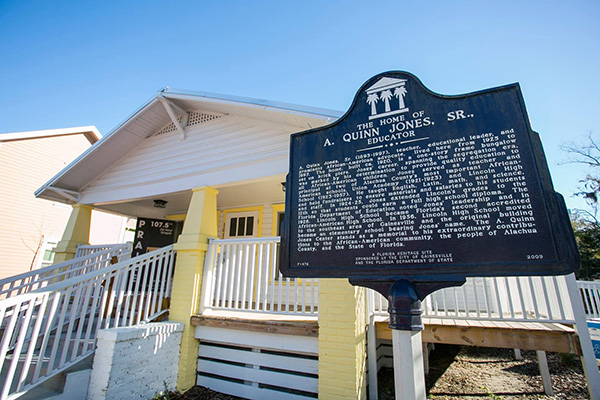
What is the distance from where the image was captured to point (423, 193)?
2414 millimetres

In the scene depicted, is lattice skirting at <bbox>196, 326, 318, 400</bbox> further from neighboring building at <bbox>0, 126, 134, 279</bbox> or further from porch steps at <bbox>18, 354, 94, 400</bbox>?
neighboring building at <bbox>0, 126, 134, 279</bbox>

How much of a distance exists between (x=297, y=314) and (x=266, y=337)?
0.62m

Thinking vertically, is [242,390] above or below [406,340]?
below

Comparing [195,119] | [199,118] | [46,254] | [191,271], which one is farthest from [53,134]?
[191,271]

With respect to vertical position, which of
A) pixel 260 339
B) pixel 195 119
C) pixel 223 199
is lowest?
pixel 260 339

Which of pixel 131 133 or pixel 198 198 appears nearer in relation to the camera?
pixel 198 198

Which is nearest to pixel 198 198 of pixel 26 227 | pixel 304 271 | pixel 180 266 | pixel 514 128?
pixel 180 266

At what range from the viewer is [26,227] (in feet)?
44.2

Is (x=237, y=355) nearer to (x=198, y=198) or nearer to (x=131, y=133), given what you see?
(x=198, y=198)

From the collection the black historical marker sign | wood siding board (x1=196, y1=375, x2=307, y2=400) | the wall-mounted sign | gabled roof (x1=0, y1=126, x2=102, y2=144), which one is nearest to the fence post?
the black historical marker sign

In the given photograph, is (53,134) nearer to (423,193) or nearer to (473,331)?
(423,193)

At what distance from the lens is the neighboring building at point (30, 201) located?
1284cm

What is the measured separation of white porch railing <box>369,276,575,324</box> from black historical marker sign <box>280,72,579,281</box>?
7.33 ft

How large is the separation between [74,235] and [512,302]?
33.1 feet
